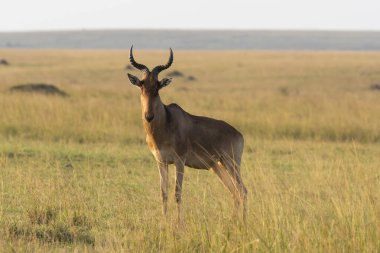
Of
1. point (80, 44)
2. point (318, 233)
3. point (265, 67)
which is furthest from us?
point (80, 44)

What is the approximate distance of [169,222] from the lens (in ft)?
25.7

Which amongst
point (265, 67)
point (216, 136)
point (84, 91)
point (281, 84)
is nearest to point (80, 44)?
point (265, 67)

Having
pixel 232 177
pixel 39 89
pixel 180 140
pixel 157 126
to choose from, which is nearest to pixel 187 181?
pixel 232 177

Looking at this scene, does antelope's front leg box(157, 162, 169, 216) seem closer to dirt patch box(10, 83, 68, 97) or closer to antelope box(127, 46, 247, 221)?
antelope box(127, 46, 247, 221)

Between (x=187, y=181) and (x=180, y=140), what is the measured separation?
2.89m

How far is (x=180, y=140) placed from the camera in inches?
352

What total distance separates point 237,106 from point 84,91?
253 inches

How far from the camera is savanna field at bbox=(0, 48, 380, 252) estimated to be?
7172 mm

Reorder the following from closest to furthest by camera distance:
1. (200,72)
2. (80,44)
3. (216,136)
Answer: (216,136) < (200,72) < (80,44)

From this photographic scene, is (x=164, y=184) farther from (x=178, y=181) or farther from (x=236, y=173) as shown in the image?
(x=236, y=173)

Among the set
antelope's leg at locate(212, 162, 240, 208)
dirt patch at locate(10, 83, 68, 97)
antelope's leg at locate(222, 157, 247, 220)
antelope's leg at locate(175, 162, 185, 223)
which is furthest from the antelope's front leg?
dirt patch at locate(10, 83, 68, 97)

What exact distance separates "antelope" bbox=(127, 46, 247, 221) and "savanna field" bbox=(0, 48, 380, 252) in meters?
0.24

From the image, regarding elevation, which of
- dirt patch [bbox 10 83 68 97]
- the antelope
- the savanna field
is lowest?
dirt patch [bbox 10 83 68 97]

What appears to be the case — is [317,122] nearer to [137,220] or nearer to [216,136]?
[216,136]
